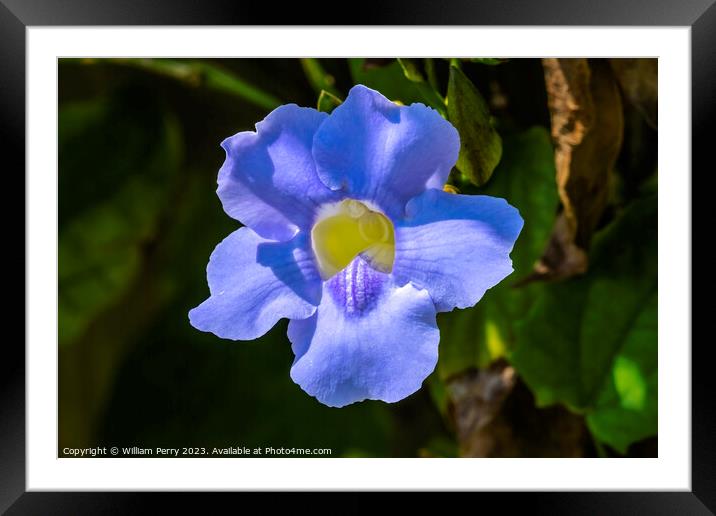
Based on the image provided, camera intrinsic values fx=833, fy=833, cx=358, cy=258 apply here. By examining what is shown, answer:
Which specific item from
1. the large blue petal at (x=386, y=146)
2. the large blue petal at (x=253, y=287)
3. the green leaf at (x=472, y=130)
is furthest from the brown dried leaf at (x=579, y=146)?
the large blue petal at (x=253, y=287)

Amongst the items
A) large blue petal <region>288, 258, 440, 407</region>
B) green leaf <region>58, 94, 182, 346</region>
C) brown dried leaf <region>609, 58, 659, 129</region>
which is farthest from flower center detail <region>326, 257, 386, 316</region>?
green leaf <region>58, 94, 182, 346</region>

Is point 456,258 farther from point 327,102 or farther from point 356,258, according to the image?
point 327,102

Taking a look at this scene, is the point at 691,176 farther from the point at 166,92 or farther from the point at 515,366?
the point at 166,92

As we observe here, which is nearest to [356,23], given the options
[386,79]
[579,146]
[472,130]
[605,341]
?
[386,79]

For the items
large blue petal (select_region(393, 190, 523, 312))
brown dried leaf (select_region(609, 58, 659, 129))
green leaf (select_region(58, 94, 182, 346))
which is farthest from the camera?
green leaf (select_region(58, 94, 182, 346))

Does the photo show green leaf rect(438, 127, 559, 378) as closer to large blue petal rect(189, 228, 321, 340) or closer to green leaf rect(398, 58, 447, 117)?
green leaf rect(398, 58, 447, 117)

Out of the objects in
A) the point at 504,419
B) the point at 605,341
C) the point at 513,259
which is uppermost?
the point at 513,259

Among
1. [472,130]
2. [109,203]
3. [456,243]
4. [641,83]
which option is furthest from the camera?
[109,203]
